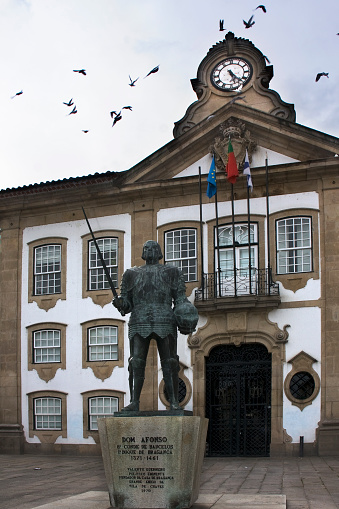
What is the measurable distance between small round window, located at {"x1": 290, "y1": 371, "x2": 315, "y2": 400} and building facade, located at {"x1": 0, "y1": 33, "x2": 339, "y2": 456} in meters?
0.03

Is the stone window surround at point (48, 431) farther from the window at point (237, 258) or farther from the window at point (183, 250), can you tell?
the window at point (237, 258)

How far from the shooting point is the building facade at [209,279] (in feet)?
68.5

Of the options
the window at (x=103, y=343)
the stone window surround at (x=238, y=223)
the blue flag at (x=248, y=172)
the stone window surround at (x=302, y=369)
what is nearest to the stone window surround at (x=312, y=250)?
the stone window surround at (x=238, y=223)

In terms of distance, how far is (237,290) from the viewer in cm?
2125

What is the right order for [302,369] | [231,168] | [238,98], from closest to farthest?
[302,369], [231,168], [238,98]

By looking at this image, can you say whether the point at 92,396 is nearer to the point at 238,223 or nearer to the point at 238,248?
the point at 238,248

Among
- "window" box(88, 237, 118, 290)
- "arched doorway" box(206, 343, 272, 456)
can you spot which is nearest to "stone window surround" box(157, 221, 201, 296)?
"window" box(88, 237, 118, 290)

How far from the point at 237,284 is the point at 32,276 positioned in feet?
22.9

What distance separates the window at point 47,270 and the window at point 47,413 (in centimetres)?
337

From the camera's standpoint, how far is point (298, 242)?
21.4 meters

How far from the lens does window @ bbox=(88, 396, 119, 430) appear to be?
22.7m

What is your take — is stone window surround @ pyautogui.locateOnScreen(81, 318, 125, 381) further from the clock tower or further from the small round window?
the clock tower

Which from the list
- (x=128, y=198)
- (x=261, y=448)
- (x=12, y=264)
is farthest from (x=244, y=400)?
(x=12, y=264)

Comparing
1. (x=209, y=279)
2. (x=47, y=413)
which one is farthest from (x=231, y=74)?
(x=47, y=413)
